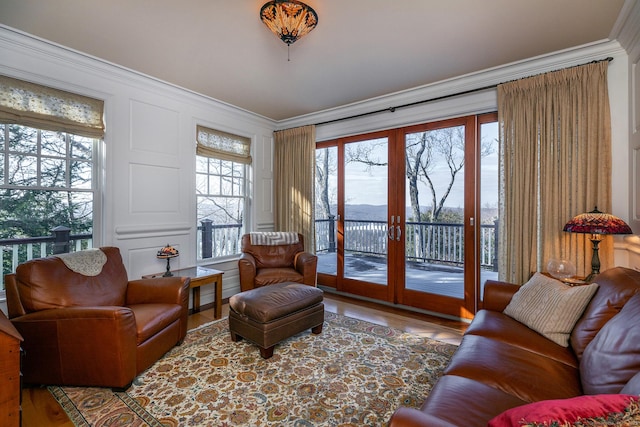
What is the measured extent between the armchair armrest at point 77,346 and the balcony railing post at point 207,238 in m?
2.09

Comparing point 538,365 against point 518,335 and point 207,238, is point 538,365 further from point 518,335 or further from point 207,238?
point 207,238

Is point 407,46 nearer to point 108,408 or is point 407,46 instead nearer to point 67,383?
point 108,408

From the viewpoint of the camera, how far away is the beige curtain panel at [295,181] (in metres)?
4.40

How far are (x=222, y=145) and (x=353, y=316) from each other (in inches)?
113

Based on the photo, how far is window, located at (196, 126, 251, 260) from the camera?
12.8 ft

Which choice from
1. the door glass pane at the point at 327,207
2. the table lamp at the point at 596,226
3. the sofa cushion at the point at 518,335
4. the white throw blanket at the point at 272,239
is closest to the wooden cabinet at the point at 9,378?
the sofa cushion at the point at 518,335

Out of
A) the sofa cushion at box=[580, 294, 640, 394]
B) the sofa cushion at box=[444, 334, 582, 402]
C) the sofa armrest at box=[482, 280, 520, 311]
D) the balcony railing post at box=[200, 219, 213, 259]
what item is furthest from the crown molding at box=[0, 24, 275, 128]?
the sofa cushion at box=[580, 294, 640, 394]

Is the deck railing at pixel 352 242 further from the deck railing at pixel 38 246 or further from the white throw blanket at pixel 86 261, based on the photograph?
the white throw blanket at pixel 86 261

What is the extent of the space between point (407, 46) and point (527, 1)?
2.80ft

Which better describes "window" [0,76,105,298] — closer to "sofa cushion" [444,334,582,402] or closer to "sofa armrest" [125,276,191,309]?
"sofa armrest" [125,276,191,309]

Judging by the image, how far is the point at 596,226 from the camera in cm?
213

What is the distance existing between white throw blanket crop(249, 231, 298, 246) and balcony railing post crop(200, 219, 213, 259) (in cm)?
57

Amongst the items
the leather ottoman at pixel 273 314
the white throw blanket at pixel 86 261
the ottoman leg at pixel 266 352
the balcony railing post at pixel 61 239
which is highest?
the balcony railing post at pixel 61 239

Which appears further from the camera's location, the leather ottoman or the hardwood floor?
the leather ottoman
